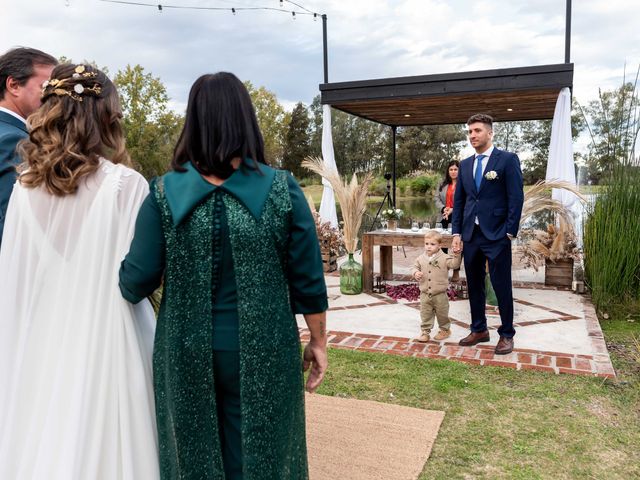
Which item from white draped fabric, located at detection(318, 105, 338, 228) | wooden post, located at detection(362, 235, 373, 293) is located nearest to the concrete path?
wooden post, located at detection(362, 235, 373, 293)

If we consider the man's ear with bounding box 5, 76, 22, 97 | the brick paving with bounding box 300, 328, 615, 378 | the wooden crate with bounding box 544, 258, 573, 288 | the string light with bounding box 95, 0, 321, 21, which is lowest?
the brick paving with bounding box 300, 328, 615, 378

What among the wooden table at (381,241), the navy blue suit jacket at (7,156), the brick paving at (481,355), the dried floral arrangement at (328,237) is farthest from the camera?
the dried floral arrangement at (328,237)

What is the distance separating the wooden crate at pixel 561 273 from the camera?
712 cm

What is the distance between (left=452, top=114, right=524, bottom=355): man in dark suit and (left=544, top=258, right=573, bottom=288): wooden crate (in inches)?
122

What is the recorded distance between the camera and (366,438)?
10.3ft

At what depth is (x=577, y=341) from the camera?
4.81 meters

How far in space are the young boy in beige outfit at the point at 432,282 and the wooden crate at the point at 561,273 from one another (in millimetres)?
3012

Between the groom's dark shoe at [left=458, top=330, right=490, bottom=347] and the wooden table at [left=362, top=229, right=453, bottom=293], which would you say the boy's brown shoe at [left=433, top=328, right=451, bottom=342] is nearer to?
the groom's dark shoe at [left=458, top=330, right=490, bottom=347]

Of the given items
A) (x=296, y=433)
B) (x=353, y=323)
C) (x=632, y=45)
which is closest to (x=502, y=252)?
(x=353, y=323)

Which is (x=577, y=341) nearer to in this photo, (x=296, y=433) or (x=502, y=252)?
(x=502, y=252)

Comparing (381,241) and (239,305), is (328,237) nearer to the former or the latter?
(381,241)

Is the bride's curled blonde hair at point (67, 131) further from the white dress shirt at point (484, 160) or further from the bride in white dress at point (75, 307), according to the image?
the white dress shirt at point (484, 160)

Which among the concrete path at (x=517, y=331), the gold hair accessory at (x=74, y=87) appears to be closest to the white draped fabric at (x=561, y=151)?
the concrete path at (x=517, y=331)

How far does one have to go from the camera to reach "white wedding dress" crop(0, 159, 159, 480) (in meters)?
1.72
